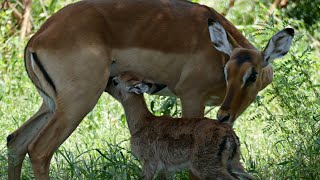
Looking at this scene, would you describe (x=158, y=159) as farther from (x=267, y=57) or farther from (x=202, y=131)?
(x=267, y=57)

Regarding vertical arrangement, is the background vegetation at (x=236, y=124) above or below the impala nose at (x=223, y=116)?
below

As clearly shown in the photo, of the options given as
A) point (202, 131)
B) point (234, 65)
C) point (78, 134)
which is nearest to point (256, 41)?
point (78, 134)

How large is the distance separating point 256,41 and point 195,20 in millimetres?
2455

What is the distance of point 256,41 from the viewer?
366 inches

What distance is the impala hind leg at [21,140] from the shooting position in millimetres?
6754

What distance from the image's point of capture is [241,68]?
6371 mm

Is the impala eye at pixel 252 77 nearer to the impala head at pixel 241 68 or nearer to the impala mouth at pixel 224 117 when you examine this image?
the impala head at pixel 241 68

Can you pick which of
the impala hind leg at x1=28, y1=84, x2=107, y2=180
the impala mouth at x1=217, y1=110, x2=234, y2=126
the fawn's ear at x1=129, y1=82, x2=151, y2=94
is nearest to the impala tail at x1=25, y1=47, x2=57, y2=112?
the impala hind leg at x1=28, y1=84, x2=107, y2=180

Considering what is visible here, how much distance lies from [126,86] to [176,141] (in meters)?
0.78

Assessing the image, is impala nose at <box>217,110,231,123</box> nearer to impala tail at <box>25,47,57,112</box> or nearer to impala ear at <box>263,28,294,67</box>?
impala ear at <box>263,28,294,67</box>

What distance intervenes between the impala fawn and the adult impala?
0.26m

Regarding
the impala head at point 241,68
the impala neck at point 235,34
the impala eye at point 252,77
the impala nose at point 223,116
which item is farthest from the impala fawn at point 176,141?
the impala neck at point 235,34

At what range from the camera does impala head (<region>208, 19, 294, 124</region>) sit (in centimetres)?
630

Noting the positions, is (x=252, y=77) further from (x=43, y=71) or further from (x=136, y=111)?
(x=43, y=71)
